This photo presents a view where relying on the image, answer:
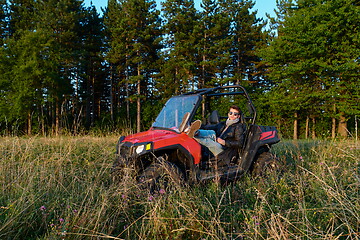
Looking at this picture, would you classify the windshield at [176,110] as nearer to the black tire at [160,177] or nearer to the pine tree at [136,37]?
the black tire at [160,177]

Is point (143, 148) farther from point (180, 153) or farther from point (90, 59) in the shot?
point (90, 59)

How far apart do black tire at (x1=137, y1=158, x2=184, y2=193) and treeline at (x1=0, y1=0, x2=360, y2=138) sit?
561 inches

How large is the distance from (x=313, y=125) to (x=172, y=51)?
13412 mm

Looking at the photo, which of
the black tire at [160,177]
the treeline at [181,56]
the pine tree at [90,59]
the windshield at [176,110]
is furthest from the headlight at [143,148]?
the pine tree at [90,59]

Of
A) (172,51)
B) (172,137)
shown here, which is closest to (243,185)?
(172,137)

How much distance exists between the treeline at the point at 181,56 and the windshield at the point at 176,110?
1324cm

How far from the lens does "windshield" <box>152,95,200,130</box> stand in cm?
454

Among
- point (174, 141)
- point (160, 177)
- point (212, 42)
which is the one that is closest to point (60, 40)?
point (212, 42)

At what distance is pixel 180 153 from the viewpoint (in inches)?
167

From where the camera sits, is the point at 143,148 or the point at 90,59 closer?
the point at 143,148

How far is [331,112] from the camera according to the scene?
736 inches

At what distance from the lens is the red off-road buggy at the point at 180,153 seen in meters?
3.85

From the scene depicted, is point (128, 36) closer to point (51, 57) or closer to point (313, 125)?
point (51, 57)

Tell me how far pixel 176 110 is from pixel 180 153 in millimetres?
818
